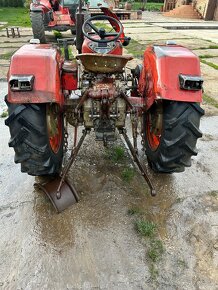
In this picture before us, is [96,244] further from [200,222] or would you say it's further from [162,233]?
[200,222]

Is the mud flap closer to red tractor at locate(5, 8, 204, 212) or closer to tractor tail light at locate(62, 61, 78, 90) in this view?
red tractor at locate(5, 8, 204, 212)

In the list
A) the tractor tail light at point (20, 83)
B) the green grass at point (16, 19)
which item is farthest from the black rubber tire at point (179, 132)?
the green grass at point (16, 19)

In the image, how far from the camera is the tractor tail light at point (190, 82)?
2082 mm

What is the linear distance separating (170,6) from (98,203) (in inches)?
1039

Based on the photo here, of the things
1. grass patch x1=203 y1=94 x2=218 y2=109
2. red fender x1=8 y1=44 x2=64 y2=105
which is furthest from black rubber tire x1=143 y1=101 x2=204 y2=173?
grass patch x1=203 y1=94 x2=218 y2=109

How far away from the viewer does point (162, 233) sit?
2188 mm

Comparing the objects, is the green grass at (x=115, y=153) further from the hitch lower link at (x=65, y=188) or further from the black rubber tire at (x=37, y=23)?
the black rubber tire at (x=37, y=23)

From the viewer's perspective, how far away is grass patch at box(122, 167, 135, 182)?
109 inches

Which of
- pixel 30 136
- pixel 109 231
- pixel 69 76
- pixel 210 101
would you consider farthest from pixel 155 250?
pixel 210 101

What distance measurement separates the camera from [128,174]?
9.18ft

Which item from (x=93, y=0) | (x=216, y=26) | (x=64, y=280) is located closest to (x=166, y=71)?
(x=64, y=280)

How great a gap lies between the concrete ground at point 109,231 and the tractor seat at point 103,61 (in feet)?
3.33

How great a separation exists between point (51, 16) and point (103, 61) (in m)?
7.62

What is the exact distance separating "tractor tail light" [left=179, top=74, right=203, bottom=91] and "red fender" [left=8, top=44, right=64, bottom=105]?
3.00 ft
